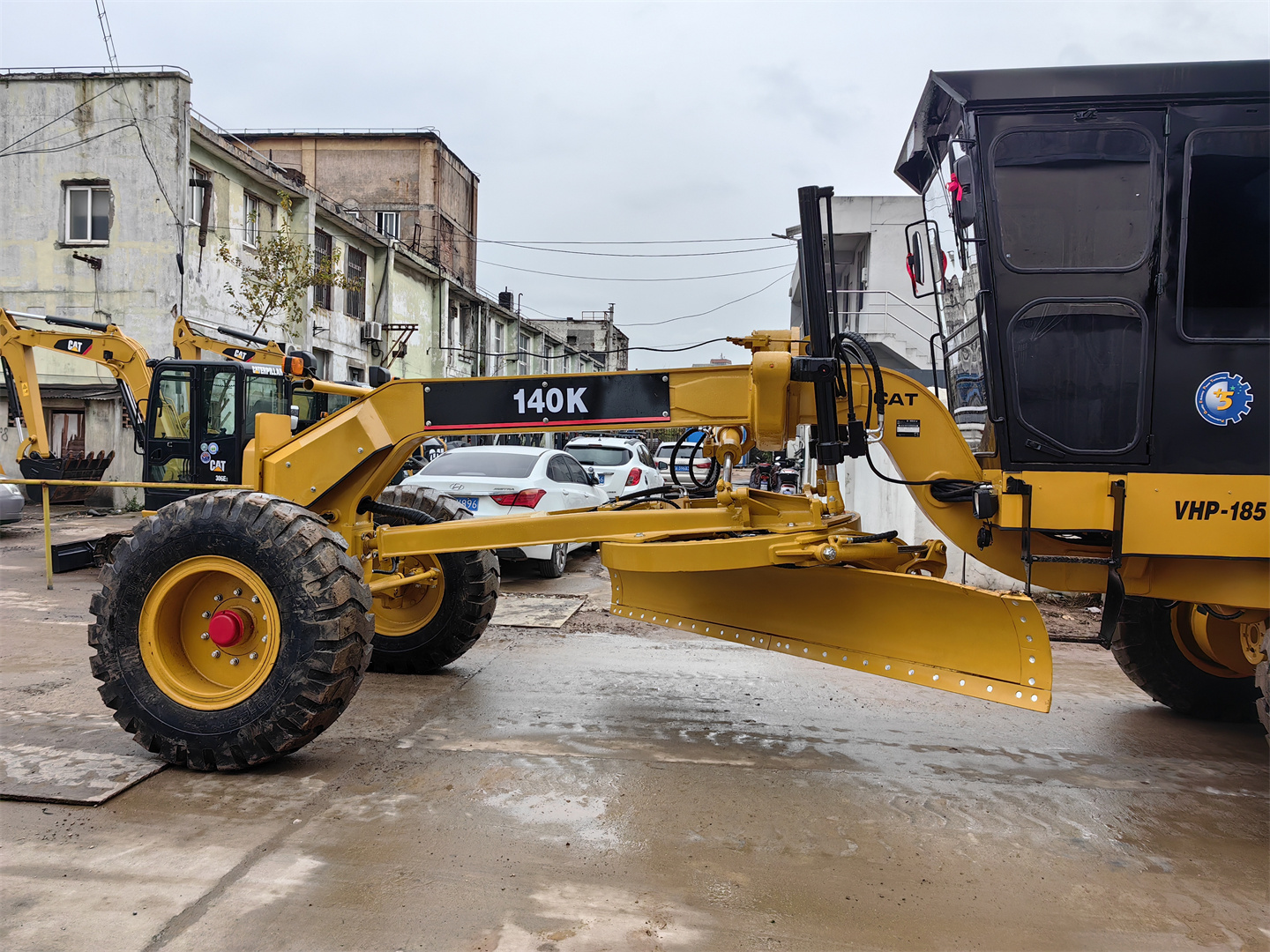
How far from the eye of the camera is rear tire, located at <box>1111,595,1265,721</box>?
509cm

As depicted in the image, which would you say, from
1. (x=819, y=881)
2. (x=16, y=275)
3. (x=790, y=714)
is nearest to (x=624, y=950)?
(x=819, y=881)

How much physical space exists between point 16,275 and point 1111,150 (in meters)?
20.3

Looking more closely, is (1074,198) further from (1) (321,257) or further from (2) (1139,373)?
(1) (321,257)

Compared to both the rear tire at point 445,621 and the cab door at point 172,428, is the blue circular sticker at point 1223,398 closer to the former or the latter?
the rear tire at point 445,621

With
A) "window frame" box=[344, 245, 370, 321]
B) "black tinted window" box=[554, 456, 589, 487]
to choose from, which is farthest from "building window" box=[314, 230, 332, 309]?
"black tinted window" box=[554, 456, 589, 487]

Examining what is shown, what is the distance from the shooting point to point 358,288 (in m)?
24.5

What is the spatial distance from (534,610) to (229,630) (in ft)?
14.8

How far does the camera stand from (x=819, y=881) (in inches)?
125

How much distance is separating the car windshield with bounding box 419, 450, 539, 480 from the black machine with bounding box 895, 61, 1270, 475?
21.7 ft

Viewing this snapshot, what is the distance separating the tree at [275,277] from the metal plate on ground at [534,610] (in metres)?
12.2

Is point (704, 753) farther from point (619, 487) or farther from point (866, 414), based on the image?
point (619, 487)

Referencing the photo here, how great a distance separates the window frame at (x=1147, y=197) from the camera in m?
3.59

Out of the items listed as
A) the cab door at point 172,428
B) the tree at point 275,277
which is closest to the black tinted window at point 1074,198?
the cab door at point 172,428

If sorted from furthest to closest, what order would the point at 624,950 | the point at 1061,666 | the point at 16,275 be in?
the point at 16,275, the point at 1061,666, the point at 624,950
